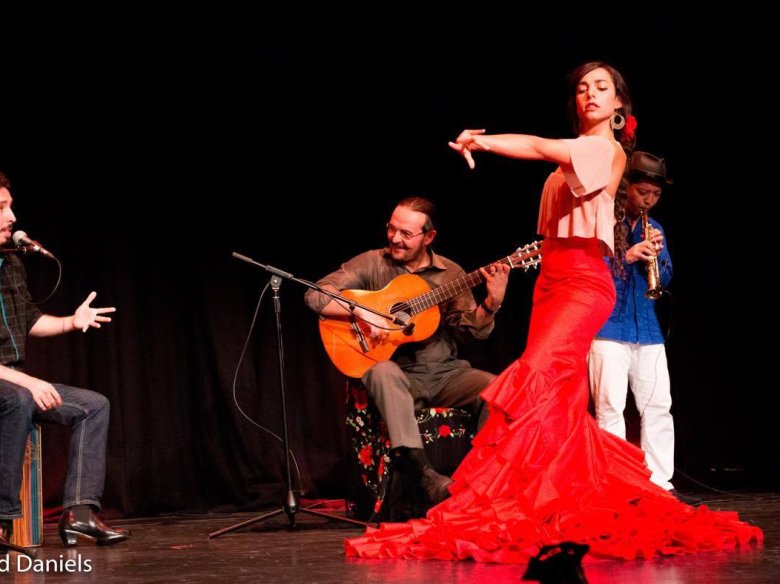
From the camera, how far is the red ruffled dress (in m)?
2.91

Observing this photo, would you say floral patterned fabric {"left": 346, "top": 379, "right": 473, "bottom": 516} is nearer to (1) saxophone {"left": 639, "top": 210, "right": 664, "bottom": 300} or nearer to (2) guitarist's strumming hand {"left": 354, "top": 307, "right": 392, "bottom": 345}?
(2) guitarist's strumming hand {"left": 354, "top": 307, "right": 392, "bottom": 345}

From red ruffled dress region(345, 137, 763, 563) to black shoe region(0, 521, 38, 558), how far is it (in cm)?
108

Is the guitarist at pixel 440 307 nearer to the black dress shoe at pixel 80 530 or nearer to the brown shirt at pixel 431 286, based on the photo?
the brown shirt at pixel 431 286

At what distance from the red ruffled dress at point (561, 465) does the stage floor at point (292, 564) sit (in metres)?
0.08

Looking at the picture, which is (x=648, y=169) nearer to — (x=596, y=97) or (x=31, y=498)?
(x=596, y=97)

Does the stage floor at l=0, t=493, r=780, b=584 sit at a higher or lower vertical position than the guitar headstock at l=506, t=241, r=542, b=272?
lower

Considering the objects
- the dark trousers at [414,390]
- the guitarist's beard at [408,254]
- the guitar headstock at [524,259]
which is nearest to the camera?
the dark trousers at [414,390]

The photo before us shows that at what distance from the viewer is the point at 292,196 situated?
570 cm

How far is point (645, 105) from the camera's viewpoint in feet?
19.1

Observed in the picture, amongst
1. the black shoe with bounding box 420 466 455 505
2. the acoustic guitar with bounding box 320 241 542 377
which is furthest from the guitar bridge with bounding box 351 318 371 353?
the black shoe with bounding box 420 466 455 505

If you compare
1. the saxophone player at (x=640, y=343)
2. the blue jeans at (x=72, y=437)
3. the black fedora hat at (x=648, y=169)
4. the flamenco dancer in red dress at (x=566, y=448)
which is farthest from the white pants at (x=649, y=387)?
the blue jeans at (x=72, y=437)

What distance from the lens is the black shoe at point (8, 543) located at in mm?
3270

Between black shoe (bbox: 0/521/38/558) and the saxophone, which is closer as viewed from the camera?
black shoe (bbox: 0/521/38/558)

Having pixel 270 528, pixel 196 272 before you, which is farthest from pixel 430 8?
pixel 270 528
